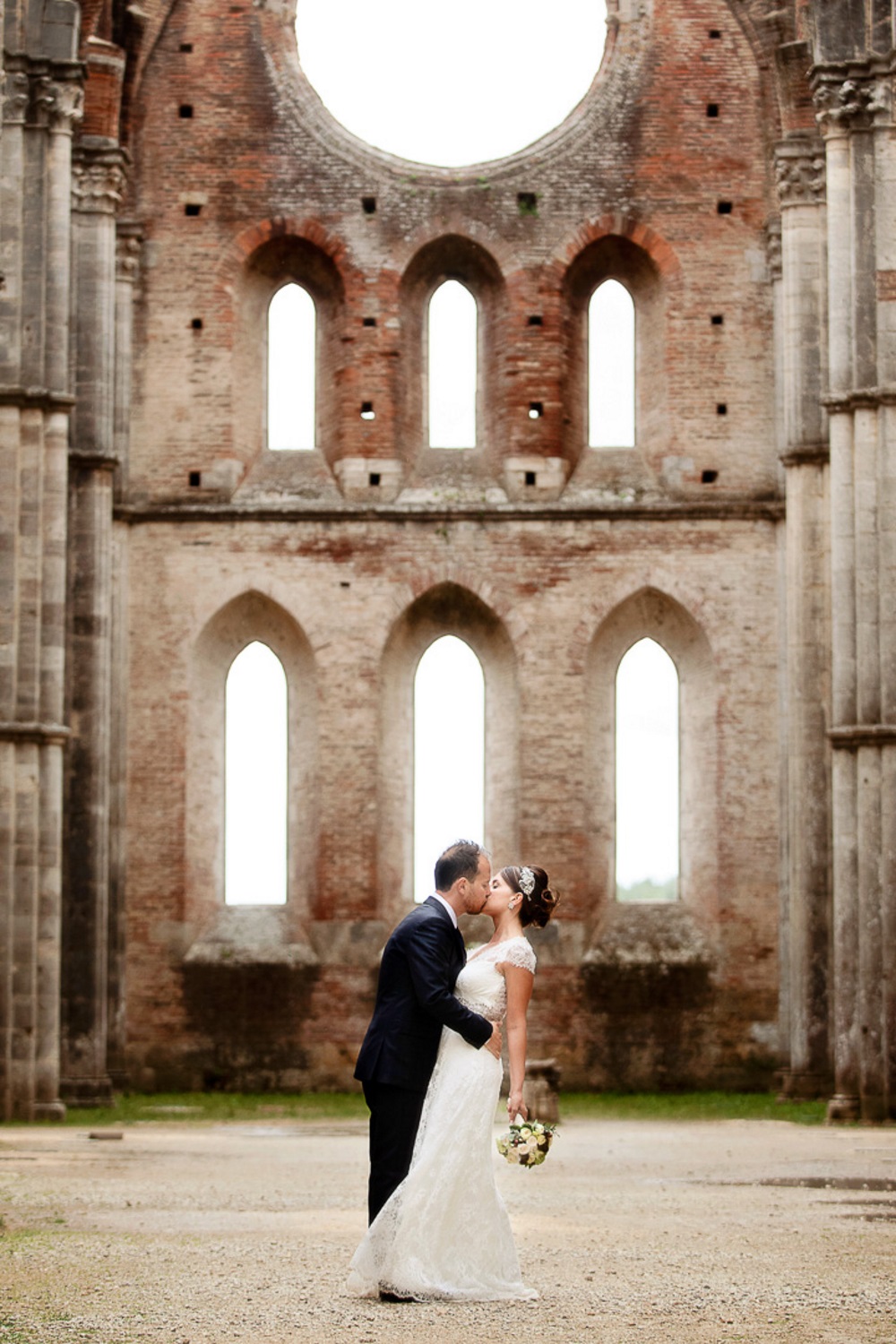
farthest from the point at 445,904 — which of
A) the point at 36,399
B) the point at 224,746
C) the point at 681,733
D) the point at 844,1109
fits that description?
the point at 224,746

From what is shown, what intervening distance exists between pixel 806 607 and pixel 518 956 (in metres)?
14.5

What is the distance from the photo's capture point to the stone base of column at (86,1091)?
21.5 metres

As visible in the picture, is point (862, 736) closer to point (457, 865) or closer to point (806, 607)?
point (806, 607)

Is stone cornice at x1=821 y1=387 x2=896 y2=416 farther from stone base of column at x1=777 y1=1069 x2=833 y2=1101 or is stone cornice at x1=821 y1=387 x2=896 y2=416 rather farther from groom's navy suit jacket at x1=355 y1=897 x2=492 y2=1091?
groom's navy suit jacket at x1=355 y1=897 x2=492 y2=1091

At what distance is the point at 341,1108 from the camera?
69.4 ft

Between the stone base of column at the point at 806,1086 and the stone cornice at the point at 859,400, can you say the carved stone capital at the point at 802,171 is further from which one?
the stone base of column at the point at 806,1086

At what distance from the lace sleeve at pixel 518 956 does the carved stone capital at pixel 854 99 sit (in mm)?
12806

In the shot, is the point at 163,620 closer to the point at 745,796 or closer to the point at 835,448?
the point at 745,796

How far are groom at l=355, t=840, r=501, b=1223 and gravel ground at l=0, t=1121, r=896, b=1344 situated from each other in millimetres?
560

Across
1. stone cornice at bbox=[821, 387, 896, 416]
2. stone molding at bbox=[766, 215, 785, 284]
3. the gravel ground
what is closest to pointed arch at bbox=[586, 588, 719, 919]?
stone molding at bbox=[766, 215, 785, 284]

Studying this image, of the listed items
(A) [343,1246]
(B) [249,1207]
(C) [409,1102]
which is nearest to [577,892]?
(B) [249,1207]

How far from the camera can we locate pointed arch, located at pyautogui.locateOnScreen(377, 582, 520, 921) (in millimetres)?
23797

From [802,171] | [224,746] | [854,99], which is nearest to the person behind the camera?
[854,99]

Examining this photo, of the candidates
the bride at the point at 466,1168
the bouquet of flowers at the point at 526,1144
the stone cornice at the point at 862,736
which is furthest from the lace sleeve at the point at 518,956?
the stone cornice at the point at 862,736
